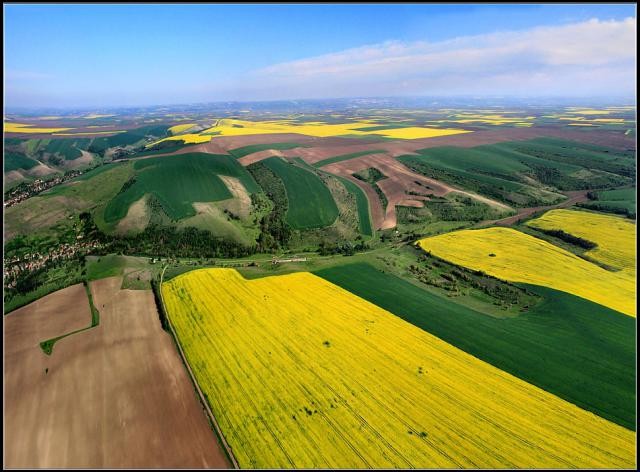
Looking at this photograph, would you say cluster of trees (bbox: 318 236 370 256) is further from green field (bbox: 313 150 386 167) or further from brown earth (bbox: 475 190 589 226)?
green field (bbox: 313 150 386 167)

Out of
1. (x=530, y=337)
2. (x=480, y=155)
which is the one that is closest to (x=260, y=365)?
(x=530, y=337)

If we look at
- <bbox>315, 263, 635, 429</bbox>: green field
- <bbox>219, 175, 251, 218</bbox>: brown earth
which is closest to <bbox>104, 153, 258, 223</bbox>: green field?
<bbox>219, 175, 251, 218</bbox>: brown earth

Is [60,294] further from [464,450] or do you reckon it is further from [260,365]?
[464,450]

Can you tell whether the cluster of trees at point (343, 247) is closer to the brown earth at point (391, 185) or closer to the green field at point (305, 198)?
the green field at point (305, 198)

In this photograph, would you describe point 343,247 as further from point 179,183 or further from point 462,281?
point 179,183

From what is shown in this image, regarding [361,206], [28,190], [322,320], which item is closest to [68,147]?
[28,190]

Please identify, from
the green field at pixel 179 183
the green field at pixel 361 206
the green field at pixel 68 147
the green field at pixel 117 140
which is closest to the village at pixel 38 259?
the green field at pixel 179 183
